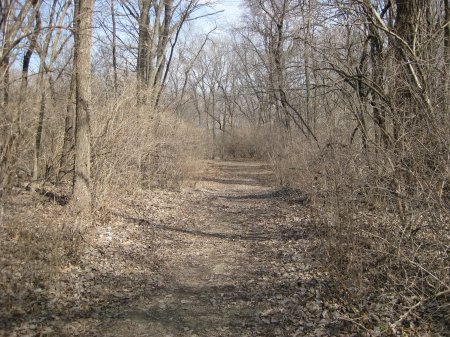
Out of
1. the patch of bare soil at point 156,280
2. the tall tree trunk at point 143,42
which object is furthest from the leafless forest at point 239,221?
the tall tree trunk at point 143,42

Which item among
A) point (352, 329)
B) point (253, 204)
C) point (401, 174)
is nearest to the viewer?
point (352, 329)

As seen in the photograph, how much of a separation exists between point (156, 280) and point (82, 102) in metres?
3.90

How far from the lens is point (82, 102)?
7.39 metres

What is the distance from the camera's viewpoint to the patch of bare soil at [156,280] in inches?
167

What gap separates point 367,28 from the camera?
808cm

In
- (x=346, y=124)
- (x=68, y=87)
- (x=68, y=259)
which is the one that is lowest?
(x=68, y=259)

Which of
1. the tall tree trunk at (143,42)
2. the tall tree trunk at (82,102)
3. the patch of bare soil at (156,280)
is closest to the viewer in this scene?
the patch of bare soil at (156,280)

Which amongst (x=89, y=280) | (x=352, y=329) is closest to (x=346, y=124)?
(x=352, y=329)

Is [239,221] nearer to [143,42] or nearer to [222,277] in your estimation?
[222,277]

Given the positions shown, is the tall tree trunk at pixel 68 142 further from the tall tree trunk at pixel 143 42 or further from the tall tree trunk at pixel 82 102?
the tall tree trunk at pixel 143 42

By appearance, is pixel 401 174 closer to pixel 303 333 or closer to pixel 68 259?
pixel 303 333

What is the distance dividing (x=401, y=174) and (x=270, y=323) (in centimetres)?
250

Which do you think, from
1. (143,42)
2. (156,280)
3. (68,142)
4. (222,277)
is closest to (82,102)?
(68,142)

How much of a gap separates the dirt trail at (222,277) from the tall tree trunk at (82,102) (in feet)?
5.10
